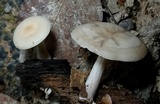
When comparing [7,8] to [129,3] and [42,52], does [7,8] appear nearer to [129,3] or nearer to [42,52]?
[42,52]

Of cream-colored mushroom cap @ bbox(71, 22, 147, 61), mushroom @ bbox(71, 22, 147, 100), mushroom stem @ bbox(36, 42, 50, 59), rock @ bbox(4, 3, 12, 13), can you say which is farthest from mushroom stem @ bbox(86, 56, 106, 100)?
rock @ bbox(4, 3, 12, 13)

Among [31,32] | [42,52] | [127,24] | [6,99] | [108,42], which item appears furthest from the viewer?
[127,24]

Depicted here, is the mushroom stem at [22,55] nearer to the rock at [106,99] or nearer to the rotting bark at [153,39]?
the rock at [106,99]

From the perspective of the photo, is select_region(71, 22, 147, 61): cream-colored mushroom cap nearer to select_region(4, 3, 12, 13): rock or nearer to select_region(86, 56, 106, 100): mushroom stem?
select_region(86, 56, 106, 100): mushroom stem

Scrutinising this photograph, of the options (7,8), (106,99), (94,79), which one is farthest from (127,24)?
(7,8)

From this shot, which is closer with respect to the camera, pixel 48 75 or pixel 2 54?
pixel 48 75

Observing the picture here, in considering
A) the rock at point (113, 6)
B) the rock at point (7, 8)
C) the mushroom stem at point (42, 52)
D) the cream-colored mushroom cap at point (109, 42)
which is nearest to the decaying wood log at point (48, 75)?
the mushroom stem at point (42, 52)

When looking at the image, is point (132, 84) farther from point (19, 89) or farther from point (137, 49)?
point (19, 89)
